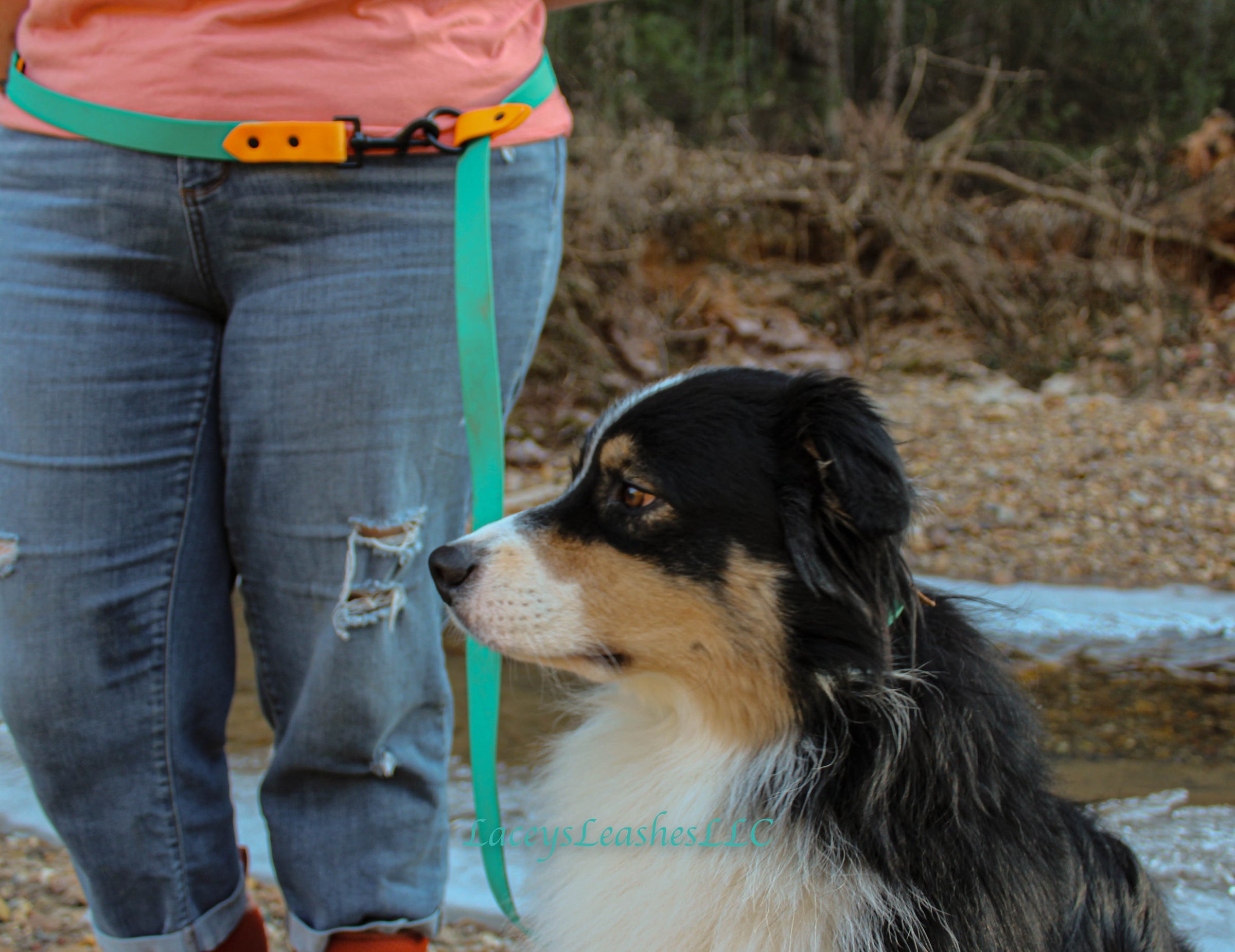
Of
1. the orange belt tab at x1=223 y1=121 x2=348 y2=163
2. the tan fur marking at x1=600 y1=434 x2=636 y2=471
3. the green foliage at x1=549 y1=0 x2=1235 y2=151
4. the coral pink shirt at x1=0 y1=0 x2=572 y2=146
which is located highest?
the green foliage at x1=549 y1=0 x2=1235 y2=151

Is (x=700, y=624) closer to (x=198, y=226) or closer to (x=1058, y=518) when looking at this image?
(x=198, y=226)

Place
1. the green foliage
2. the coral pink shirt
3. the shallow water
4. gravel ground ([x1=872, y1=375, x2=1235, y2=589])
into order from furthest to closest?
1. the green foliage
2. gravel ground ([x1=872, y1=375, x2=1235, y2=589])
3. the shallow water
4. the coral pink shirt

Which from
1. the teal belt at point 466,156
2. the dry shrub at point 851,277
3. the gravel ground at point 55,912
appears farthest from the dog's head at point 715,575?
the dry shrub at point 851,277

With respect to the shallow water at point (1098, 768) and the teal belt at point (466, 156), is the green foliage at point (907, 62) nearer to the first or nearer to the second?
the shallow water at point (1098, 768)

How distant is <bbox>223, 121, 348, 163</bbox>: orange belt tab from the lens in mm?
1496

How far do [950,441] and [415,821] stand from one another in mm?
4549

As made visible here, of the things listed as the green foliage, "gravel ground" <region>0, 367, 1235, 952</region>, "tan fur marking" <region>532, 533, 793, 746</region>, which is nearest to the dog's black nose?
"tan fur marking" <region>532, 533, 793, 746</region>

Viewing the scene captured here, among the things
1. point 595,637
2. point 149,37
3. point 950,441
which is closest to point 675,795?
point 595,637

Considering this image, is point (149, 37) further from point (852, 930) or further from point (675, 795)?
point (852, 930)

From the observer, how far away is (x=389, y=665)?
64.6 inches

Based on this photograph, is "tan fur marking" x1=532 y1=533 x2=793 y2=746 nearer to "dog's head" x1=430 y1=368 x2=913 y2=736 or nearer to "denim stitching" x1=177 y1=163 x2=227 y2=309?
"dog's head" x1=430 y1=368 x2=913 y2=736

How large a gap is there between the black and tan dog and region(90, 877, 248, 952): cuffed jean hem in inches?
23.5

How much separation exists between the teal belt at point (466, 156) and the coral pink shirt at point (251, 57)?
3 cm

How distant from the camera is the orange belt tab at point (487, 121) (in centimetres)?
159
